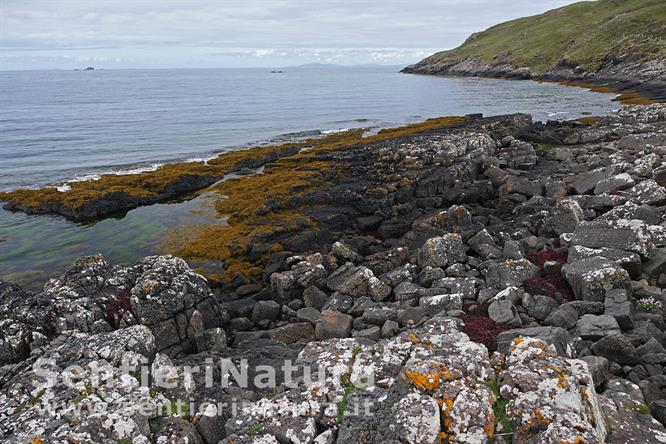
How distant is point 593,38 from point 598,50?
1341cm

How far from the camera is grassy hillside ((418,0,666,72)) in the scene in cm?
11791

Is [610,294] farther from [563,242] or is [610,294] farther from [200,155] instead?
[200,155]

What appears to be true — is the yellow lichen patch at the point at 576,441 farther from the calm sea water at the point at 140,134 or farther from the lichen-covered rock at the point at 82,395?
the calm sea water at the point at 140,134

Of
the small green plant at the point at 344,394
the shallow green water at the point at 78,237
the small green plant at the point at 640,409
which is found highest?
the small green plant at the point at 344,394

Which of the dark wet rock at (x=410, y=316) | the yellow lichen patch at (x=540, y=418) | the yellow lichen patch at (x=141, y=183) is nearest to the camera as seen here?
the yellow lichen patch at (x=540, y=418)

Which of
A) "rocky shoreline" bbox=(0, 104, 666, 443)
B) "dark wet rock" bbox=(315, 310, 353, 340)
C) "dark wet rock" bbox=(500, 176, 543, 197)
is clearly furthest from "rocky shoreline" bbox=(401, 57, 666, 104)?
"dark wet rock" bbox=(315, 310, 353, 340)

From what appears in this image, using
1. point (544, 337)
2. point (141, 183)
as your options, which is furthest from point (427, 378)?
point (141, 183)

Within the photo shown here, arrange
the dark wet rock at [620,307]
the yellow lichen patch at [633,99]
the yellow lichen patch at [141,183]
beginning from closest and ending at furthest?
the dark wet rock at [620,307], the yellow lichen patch at [141,183], the yellow lichen patch at [633,99]

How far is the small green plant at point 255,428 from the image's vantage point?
29.0 ft

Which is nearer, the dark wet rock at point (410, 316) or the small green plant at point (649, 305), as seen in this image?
the small green plant at point (649, 305)

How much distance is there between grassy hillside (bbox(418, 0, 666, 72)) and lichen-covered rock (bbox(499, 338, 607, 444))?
12003cm

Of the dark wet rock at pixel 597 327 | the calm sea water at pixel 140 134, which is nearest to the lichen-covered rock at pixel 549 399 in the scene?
the dark wet rock at pixel 597 327

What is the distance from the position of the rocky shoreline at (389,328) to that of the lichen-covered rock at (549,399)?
3 centimetres

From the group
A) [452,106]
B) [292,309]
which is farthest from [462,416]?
[452,106]
